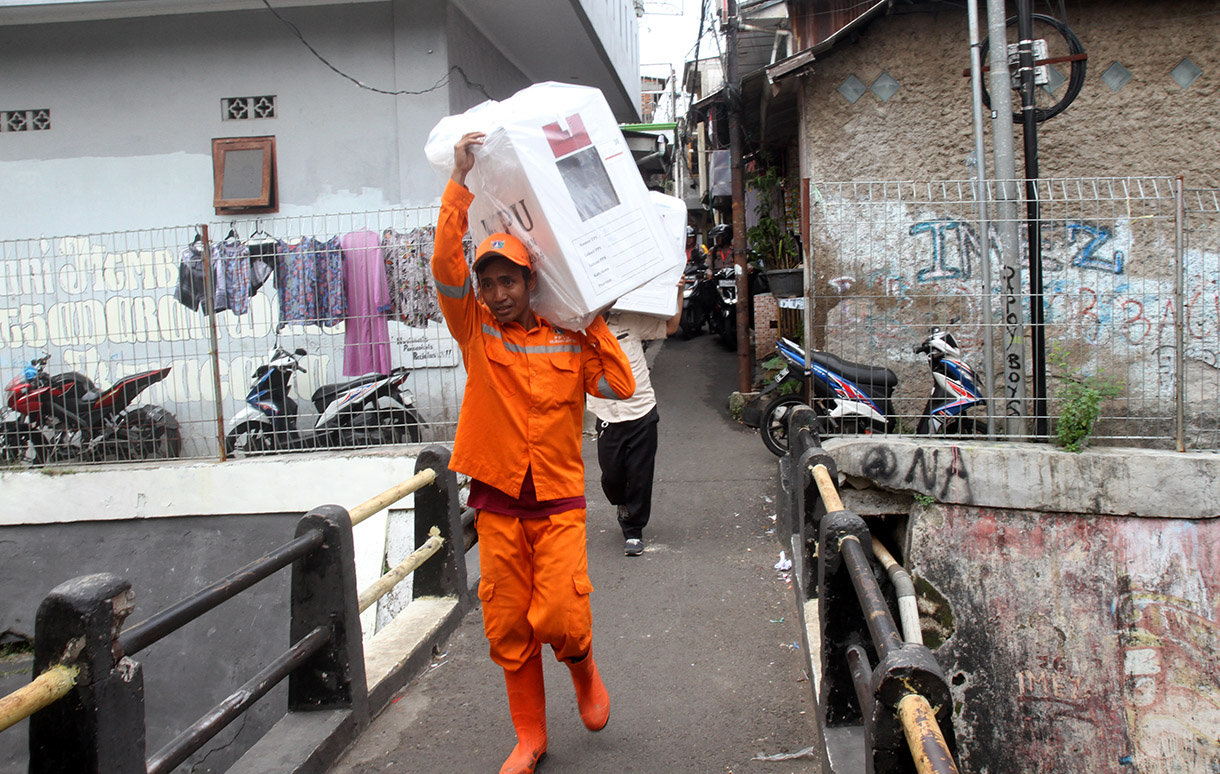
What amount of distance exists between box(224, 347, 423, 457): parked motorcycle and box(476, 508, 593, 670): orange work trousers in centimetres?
438

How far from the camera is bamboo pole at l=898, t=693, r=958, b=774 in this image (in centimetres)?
156

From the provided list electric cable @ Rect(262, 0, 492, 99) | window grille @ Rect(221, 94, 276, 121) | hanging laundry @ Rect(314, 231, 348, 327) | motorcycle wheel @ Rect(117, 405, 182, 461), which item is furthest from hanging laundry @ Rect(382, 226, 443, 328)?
window grille @ Rect(221, 94, 276, 121)

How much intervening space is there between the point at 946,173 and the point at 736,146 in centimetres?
272

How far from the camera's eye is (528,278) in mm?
2775

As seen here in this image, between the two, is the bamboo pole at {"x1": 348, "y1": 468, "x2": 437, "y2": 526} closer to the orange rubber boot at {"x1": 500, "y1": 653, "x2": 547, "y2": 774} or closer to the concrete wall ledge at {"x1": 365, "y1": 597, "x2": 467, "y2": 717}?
the concrete wall ledge at {"x1": 365, "y1": 597, "x2": 467, "y2": 717}

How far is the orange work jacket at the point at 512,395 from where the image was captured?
2770 mm

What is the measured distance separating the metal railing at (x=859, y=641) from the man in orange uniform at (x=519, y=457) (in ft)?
2.67

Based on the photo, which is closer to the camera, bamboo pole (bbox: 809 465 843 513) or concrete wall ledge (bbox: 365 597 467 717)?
bamboo pole (bbox: 809 465 843 513)

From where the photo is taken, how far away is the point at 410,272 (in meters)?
7.00

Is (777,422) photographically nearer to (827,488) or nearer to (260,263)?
(827,488)

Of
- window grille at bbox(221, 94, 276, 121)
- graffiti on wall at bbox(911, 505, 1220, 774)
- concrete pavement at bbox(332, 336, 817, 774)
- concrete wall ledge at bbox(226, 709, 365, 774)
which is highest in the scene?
window grille at bbox(221, 94, 276, 121)

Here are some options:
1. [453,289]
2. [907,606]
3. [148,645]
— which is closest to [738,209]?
[907,606]

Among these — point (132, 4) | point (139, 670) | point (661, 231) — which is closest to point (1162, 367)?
point (661, 231)

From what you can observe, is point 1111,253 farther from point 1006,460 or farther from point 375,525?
point 375,525
